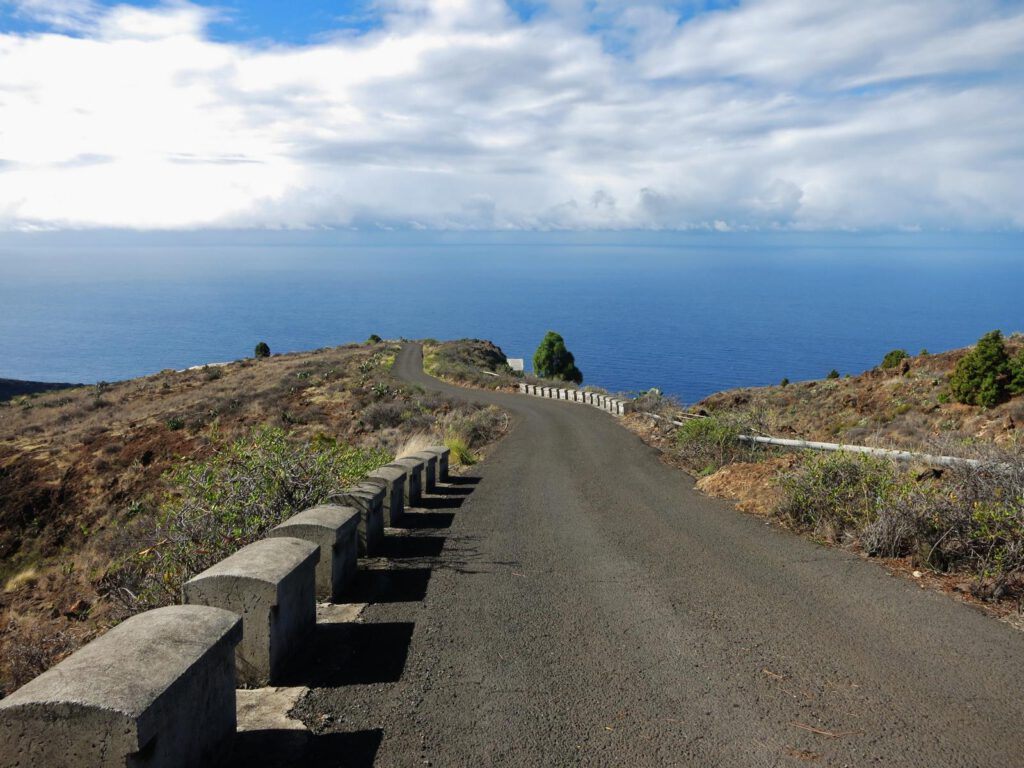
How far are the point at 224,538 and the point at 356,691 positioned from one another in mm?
2717

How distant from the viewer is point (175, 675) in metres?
3.31

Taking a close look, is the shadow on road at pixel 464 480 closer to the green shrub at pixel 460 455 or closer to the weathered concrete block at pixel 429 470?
the weathered concrete block at pixel 429 470

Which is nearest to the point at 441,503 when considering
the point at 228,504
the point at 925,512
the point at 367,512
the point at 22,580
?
the point at 367,512

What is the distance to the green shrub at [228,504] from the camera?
21.9ft

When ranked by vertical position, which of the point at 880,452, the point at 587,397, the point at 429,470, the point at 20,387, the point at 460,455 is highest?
the point at 880,452

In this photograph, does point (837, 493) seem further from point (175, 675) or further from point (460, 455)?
point (460, 455)

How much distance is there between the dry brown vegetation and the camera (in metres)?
12.9

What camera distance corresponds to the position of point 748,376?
12394 centimetres

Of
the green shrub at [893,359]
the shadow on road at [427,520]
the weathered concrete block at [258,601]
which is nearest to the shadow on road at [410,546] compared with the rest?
the shadow on road at [427,520]

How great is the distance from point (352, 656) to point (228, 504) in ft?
8.50

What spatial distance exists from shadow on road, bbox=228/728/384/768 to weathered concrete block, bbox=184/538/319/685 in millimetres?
565

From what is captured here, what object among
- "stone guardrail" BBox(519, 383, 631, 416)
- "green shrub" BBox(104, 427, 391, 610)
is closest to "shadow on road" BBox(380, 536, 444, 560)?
"green shrub" BBox(104, 427, 391, 610)

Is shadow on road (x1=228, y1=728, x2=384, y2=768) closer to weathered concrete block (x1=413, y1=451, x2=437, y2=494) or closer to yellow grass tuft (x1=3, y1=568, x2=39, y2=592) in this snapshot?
weathered concrete block (x1=413, y1=451, x2=437, y2=494)

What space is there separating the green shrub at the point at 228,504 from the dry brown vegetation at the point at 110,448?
0.47 m
